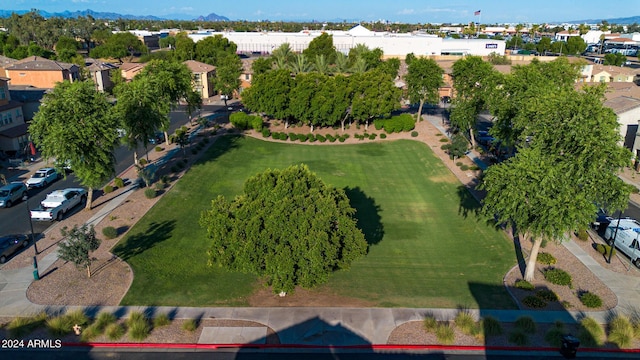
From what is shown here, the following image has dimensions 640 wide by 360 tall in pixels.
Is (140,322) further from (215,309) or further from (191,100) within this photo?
(191,100)

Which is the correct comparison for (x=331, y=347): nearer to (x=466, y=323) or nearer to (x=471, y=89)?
(x=466, y=323)

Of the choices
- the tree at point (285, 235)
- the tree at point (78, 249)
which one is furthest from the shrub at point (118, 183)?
the tree at point (285, 235)

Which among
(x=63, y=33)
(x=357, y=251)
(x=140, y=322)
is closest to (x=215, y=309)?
(x=140, y=322)

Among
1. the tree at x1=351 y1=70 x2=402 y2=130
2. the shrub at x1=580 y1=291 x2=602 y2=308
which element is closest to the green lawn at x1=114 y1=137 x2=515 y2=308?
the shrub at x1=580 y1=291 x2=602 y2=308

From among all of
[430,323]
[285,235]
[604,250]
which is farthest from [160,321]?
[604,250]

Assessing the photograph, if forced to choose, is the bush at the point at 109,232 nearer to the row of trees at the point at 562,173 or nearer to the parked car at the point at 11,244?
the parked car at the point at 11,244

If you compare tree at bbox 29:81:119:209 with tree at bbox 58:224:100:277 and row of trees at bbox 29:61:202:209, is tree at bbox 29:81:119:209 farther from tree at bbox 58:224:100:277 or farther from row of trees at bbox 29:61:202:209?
tree at bbox 58:224:100:277
